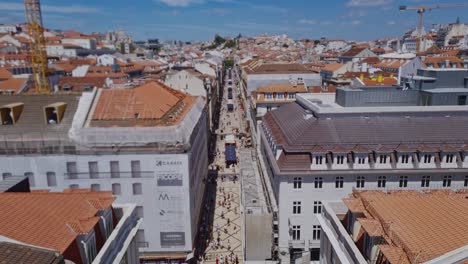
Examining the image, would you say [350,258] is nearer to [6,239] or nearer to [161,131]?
[6,239]

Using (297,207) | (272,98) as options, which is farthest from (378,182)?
(272,98)

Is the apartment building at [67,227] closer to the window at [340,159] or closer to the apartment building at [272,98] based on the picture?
the window at [340,159]

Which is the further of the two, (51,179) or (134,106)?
(134,106)

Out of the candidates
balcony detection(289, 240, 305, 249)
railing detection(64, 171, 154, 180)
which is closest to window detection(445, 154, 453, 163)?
balcony detection(289, 240, 305, 249)

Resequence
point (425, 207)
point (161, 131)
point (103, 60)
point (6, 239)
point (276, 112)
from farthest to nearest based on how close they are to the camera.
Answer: point (103, 60) < point (276, 112) < point (161, 131) < point (425, 207) < point (6, 239)

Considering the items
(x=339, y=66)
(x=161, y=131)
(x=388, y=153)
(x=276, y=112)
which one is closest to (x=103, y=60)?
(x=339, y=66)

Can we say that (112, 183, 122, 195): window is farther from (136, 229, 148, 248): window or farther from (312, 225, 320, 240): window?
(312, 225, 320, 240): window

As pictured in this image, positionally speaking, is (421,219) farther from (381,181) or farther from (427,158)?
(427,158)
